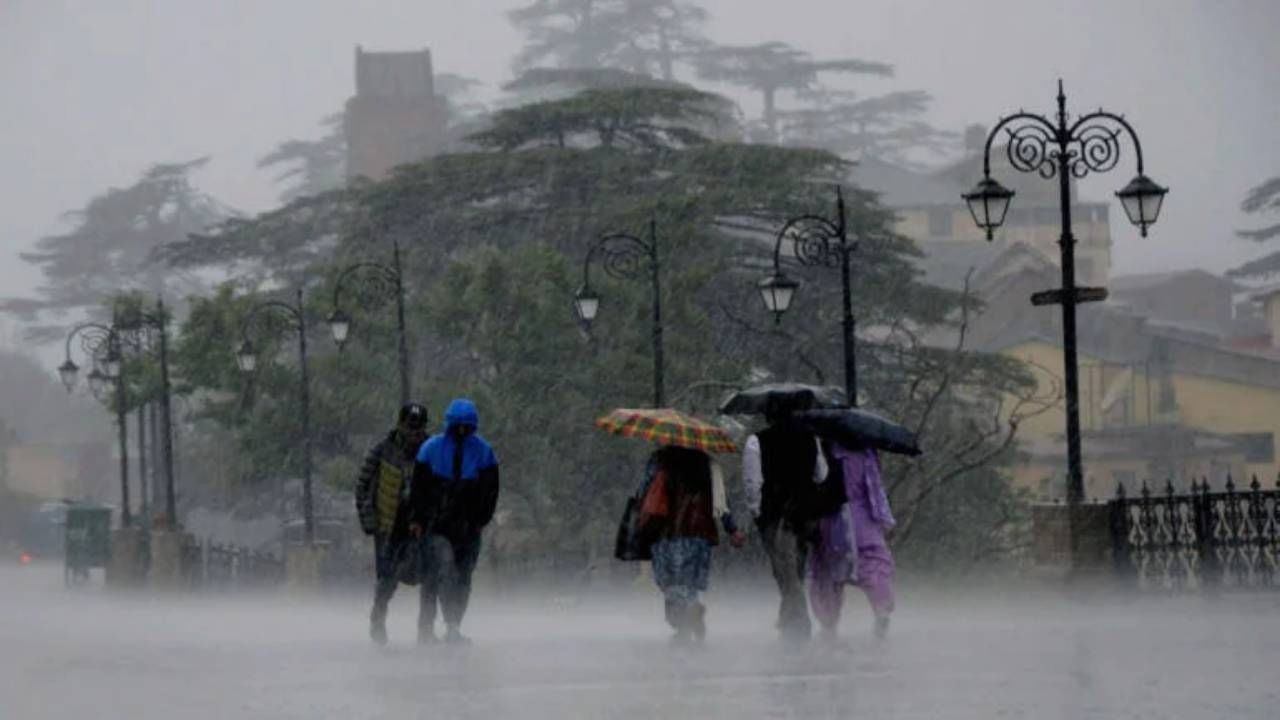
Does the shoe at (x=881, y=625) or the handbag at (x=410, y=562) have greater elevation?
the handbag at (x=410, y=562)

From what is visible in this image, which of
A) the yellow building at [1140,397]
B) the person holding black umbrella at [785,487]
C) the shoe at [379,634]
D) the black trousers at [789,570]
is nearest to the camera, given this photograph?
the person holding black umbrella at [785,487]

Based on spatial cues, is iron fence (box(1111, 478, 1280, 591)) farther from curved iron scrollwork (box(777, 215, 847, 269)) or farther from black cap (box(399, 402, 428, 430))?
black cap (box(399, 402, 428, 430))

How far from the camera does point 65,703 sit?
48.1 feet

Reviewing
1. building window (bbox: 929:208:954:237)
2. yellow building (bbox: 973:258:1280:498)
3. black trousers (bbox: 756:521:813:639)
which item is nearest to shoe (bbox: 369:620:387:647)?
black trousers (bbox: 756:521:813:639)

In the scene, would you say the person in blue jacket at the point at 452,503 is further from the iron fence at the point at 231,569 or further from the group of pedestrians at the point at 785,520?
the iron fence at the point at 231,569

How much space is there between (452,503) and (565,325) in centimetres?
2934

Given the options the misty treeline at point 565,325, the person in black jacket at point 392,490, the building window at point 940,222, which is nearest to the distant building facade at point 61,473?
the misty treeline at point 565,325

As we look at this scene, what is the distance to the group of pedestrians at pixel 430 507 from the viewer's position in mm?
18203

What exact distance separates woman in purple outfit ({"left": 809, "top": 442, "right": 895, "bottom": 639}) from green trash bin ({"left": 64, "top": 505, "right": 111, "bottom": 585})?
3363cm

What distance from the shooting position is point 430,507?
18344mm

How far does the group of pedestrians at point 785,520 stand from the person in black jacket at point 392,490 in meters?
1.75

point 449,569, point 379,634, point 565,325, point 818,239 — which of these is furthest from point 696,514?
point 565,325

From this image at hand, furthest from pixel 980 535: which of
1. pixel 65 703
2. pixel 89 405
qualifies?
pixel 89 405

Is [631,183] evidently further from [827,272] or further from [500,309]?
[500,309]
